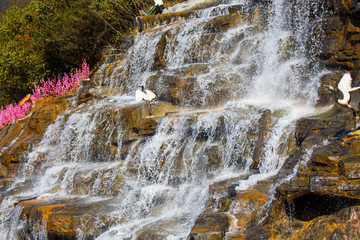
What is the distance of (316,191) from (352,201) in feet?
1.53

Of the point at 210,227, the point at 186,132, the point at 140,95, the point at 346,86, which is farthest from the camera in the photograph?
the point at 140,95

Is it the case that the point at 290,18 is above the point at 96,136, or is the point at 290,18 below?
above

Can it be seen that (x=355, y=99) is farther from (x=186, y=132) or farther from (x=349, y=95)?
(x=186, y=132)

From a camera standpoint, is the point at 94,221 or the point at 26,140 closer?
the point at 94,221

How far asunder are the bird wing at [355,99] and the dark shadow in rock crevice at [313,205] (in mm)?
1425

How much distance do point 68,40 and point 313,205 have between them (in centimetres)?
1584

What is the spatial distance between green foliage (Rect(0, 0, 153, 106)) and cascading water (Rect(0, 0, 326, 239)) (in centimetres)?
521

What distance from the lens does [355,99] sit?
6.14 metres

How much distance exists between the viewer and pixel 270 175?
7.23 m

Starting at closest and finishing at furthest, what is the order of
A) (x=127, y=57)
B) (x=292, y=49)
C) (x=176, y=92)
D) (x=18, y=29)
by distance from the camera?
(x=292, y=49)
(x=176, y=92)
(x=127, y=57)
(x=18, y=29)

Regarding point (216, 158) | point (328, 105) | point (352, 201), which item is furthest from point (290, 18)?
point (352, 201)

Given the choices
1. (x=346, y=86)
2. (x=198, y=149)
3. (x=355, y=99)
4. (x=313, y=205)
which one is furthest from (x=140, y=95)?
(x=313, y=205)

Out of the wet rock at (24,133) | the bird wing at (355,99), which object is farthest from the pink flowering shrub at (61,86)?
the bird wing at (355,99)

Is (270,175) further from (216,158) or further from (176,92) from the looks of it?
(176,92)
